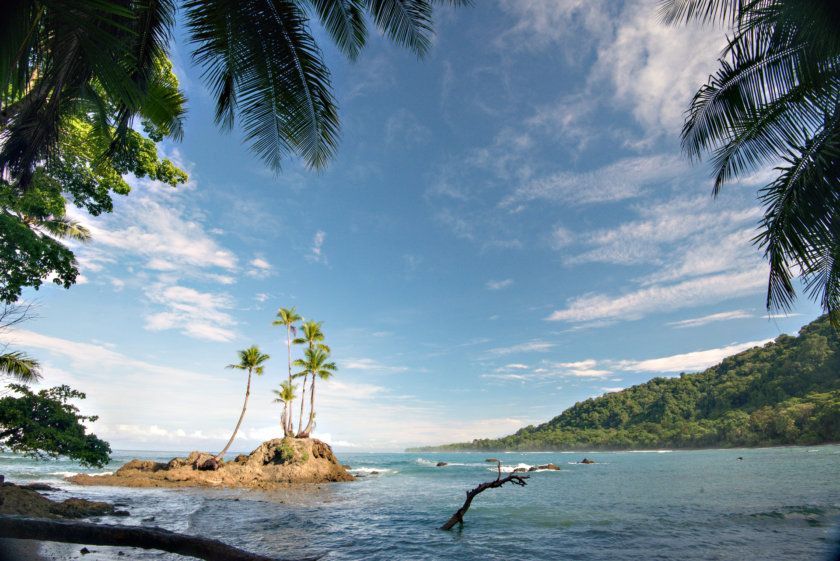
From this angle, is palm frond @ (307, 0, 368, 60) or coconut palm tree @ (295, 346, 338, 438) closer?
palm frond @ (307, 0, 368, 60)

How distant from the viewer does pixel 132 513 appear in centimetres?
1410

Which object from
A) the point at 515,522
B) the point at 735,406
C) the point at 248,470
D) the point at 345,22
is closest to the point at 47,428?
the point at 345,22

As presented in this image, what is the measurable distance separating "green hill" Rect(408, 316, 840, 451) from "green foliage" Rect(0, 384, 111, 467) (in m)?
37.4

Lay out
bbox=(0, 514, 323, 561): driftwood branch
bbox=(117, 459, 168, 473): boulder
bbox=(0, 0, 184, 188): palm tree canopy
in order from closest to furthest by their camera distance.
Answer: bbox=(0, 0, 184, 188): palm tree canopy
bbox=(0, 514, 323, 561): driftwood branch
bbox=(117, 459, 168, 473): boulder

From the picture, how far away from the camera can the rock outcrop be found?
25.6 m

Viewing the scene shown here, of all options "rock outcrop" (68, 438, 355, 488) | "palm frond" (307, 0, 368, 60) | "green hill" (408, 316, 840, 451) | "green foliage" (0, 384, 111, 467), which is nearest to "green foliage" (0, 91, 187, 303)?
"green foliage" (0, 384, 111, 467)

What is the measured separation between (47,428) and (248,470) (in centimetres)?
1962

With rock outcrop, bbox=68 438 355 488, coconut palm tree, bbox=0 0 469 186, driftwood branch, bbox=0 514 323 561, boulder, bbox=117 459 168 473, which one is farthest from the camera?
boulder, bbox=117 459 168 473

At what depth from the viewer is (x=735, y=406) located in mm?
78938

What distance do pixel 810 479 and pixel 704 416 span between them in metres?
78.6

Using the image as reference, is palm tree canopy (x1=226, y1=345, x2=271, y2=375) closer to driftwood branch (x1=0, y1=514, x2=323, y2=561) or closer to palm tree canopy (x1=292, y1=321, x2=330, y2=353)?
palm tree canopy (x1=292, y1=321, x2=330, y2=353)

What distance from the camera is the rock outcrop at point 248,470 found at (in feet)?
84.1

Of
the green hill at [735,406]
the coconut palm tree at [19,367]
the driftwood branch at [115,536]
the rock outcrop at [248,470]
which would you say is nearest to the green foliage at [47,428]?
the coconut palm tree at [19,367]

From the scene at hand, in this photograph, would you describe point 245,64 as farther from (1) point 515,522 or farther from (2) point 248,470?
(2) point 248,470
